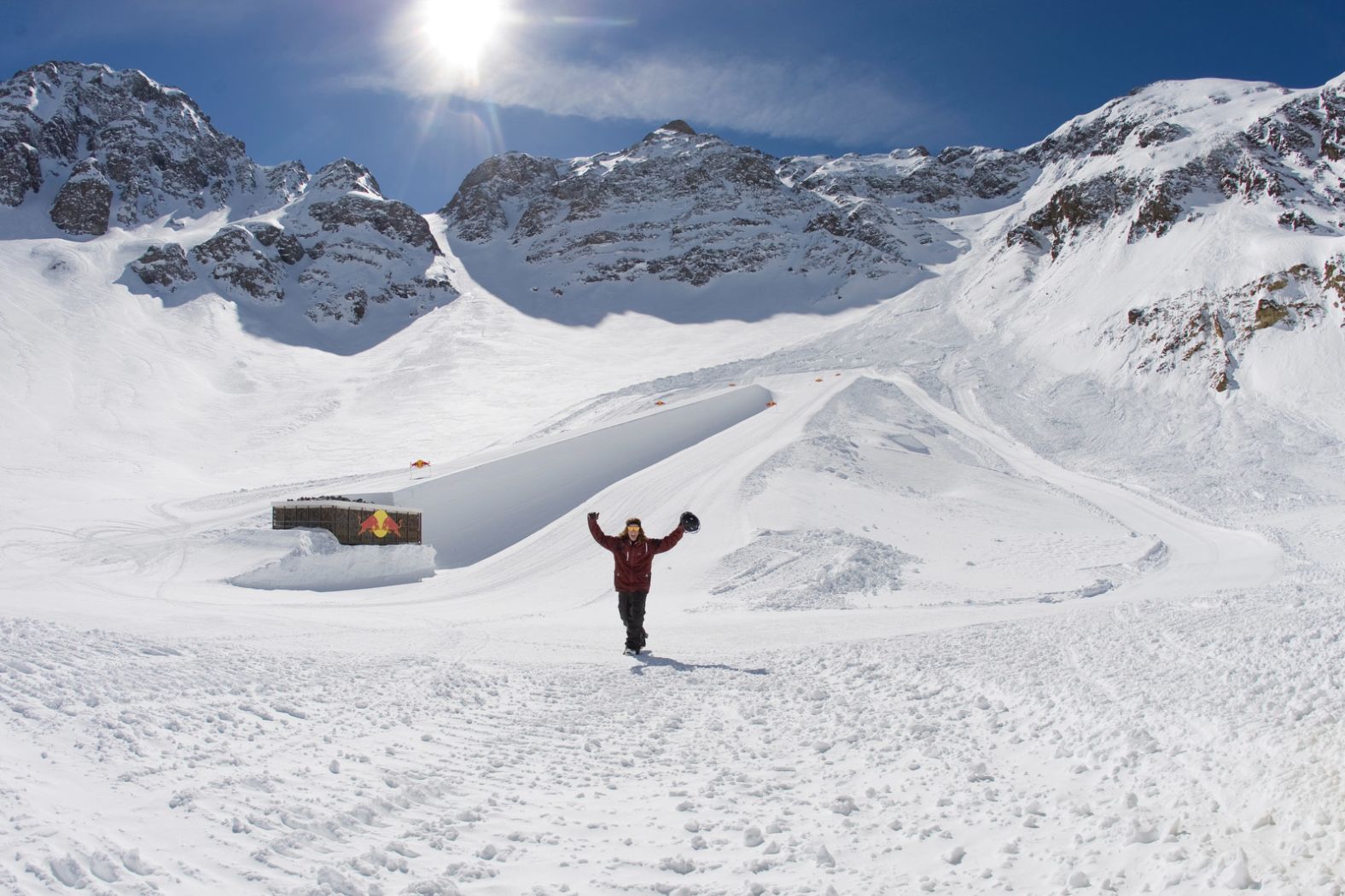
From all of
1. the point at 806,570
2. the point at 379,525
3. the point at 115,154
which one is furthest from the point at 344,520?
the point at 115,154

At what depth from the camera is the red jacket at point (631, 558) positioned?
8.64m

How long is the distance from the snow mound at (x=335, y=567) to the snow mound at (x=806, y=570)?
713 cm

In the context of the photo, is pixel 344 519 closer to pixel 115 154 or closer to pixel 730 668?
pixel 730 668

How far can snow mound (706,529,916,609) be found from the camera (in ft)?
42.7

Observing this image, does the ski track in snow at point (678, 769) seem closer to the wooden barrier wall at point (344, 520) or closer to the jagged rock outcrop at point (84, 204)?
the wooden barrier wall at point (344, 520)

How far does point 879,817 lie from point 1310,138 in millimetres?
71857

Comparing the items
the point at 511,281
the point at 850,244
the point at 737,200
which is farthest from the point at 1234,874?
the point at 737,200

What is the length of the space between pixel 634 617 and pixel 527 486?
15.0 metres

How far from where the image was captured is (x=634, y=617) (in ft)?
27.8

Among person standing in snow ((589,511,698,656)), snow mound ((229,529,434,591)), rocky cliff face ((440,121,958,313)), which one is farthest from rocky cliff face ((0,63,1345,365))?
person standing in snow ((589,511,698,656))

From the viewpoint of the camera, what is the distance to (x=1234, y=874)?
3.29m

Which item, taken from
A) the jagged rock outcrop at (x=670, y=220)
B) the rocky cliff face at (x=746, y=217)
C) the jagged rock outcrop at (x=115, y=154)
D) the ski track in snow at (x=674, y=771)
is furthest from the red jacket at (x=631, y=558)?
the jagged rock outcrop at (x=115, y=154)

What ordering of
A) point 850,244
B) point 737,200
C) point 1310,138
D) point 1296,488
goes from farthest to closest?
point 737,200 → point 850,244 → point 1310,138 → point 1296,488

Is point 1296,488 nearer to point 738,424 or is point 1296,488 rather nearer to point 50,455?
point 738,424
